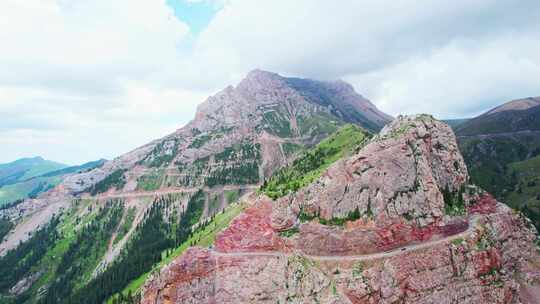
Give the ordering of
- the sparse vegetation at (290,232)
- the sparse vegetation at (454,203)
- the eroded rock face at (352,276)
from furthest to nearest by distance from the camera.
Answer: the sparse vegetation at (290,232) < the sparse vegetation at (454,203) < the eroded rock face at (352,276)

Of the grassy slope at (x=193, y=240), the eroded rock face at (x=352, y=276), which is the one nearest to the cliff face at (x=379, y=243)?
the eroded rock face at (x=352, y=276)

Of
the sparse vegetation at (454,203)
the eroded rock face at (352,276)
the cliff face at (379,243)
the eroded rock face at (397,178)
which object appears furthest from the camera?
the sparse vegetation at (454,203)

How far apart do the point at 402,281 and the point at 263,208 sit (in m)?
43.3

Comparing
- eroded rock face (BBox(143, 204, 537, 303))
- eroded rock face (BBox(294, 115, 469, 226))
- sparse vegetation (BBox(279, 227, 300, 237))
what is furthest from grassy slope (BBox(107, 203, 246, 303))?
eroded rock face (BBox(294, 115, 469, 226))

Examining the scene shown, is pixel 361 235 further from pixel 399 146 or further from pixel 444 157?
pixel 444 157

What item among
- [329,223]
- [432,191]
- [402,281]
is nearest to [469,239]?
[432,191]

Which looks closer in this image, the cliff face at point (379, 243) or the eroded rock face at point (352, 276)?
the eroded rock face at point (352, 276)

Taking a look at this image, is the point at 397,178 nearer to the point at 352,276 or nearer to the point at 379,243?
the point at 379,243

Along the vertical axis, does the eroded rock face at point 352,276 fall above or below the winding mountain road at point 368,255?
below

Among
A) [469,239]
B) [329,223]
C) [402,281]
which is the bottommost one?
[402,281]

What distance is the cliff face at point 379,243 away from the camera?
281ft

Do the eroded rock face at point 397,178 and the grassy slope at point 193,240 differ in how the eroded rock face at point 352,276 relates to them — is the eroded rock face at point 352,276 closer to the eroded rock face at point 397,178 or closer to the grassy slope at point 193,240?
the eroded rock face at point 397,178

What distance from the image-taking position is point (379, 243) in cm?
9150

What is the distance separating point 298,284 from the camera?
283ft
